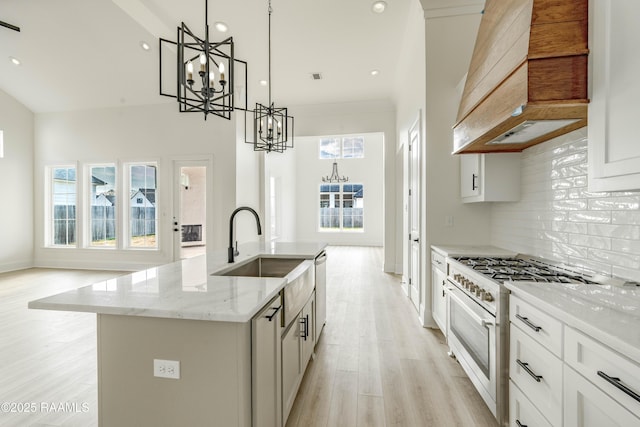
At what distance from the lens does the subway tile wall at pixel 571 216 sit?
5.20 feet

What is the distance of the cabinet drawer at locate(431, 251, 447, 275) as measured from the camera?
2.74 meters

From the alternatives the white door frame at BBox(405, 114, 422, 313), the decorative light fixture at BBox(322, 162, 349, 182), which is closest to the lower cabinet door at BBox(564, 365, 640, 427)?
the white door frame at BBox(405, 114, 422, 313)

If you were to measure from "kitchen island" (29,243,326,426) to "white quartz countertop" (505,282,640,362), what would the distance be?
1168 millimetres

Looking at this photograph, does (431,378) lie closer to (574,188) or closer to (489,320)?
(489,320)

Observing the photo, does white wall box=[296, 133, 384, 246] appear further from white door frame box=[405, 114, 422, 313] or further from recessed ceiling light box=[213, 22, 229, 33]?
recessed ceiling light box=[213, 22, 229, 33]

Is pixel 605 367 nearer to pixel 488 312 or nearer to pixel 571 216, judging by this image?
pixel 488 312

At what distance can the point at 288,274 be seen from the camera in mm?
1864

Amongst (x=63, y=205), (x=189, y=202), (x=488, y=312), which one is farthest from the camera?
(x=189, y=202)

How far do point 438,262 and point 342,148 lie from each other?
8164 millimetres

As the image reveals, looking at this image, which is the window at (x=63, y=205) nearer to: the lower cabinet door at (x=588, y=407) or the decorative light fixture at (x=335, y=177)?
the decorative light fixture at (x=335, y=177)

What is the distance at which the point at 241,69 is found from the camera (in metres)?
5.11

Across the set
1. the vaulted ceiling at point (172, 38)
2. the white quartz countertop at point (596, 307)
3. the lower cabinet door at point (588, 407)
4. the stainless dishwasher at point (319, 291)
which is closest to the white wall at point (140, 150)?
the vaulted ceiling at point (172, 38)

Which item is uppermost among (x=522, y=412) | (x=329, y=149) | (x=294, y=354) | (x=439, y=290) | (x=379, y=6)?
(x=379, y=6)

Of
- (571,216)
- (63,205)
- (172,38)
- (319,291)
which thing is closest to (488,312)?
(571,216)
